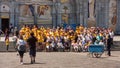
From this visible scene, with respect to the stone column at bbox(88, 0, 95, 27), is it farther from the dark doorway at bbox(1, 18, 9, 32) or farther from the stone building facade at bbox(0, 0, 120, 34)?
the dark doorway at bbox(1, 18, 9, 32)

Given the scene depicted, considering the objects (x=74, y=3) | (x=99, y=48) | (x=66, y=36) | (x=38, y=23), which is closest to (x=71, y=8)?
(x=74, y=3)

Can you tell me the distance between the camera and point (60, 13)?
6266 centimetres

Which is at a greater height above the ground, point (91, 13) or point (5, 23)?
point (91, 13)

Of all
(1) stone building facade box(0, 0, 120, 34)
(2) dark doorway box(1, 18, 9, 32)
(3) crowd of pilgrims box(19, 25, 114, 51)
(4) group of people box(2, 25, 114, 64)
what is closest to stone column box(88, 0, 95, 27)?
(1) stone building facade box(0, 0, 120, 34)

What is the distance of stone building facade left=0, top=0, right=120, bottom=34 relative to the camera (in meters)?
61.8

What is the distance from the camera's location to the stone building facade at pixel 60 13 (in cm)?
6175

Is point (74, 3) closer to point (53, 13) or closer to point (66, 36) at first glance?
point (53, 13)

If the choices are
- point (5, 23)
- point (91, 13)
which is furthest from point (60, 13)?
point (5, 23)

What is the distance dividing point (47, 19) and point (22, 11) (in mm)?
3688

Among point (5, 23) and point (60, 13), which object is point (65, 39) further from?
point (5, 23)

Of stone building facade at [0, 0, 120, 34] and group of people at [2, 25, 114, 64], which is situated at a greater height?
stone building facade at [0, 0, 120, 34]

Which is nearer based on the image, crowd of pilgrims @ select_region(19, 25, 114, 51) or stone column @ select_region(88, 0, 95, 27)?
crowd of pilgrims @ select_region(19, 25, 114, 51)

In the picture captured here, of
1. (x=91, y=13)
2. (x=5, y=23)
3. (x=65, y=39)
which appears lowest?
(x=65, y=39)

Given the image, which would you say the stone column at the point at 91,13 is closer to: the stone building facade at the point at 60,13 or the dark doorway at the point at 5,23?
the stone building facade at the point at 60,13
